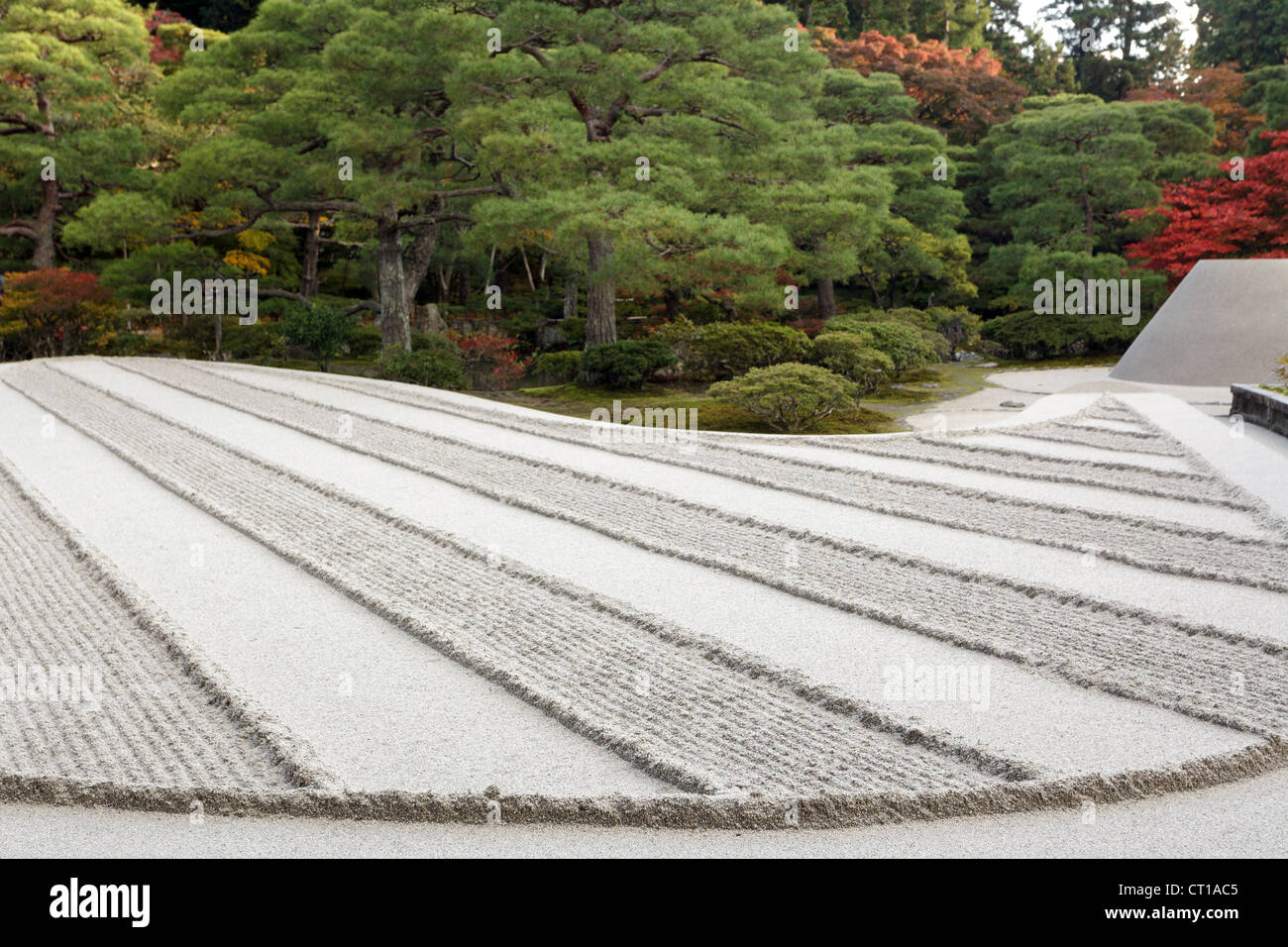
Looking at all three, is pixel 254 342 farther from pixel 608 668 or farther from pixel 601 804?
pixel 601 804

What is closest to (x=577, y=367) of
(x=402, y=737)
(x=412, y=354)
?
(x=412, y=354)

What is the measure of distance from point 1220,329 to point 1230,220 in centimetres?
376

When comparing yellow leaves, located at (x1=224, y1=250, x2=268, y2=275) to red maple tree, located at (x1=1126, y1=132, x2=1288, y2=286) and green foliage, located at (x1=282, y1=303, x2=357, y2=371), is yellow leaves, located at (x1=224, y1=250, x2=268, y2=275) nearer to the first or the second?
green foliage, located at (x1=282, y1=303, x2=357, y2=371)

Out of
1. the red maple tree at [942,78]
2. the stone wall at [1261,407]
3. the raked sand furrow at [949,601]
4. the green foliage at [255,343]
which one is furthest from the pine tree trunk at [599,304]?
the red maple tree at [942,78]

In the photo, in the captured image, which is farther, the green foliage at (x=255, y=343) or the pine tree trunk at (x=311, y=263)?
the pine tree trunk at (x=311, y=263)

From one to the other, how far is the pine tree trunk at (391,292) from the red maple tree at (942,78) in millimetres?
13267

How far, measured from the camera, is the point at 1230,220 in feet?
46.2

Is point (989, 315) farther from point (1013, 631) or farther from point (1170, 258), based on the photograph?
point (1013, 631)

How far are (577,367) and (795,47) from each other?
475cm

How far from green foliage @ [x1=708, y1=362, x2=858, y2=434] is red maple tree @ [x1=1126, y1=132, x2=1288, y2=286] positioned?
7.46m

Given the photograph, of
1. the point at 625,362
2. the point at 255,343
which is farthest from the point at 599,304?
the point at 255,343

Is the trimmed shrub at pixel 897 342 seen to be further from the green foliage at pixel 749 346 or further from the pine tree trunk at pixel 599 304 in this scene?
the pine tree trunk at pixel 599 304

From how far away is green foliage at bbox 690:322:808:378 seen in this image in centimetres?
1148

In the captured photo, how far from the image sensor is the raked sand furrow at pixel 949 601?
123 inches
